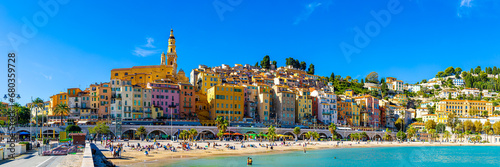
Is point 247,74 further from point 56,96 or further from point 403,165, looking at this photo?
point 403,165

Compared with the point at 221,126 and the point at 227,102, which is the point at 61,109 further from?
the point at 227,102

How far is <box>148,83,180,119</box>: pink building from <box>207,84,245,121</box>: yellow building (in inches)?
350

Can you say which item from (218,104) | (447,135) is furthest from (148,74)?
(447,135)

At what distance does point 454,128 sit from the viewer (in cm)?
12862

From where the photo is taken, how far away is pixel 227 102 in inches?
4124

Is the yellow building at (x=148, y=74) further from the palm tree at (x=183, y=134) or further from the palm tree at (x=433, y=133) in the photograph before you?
the palm tree at (x=433, y=133)

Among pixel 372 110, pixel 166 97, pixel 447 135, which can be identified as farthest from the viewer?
pixel 372 110

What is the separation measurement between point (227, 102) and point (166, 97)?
49.2 feet

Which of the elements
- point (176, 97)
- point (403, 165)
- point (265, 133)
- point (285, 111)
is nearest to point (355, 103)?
point (285, 111)

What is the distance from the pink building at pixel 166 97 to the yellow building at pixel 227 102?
29.1 ft

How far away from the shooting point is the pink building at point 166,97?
99.0 metres

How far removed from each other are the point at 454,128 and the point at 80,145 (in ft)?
374

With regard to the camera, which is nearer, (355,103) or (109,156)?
(109,156)

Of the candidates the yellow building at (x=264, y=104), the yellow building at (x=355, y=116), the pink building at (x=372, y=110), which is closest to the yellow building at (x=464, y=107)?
the pink building at (x=372, y=110)
